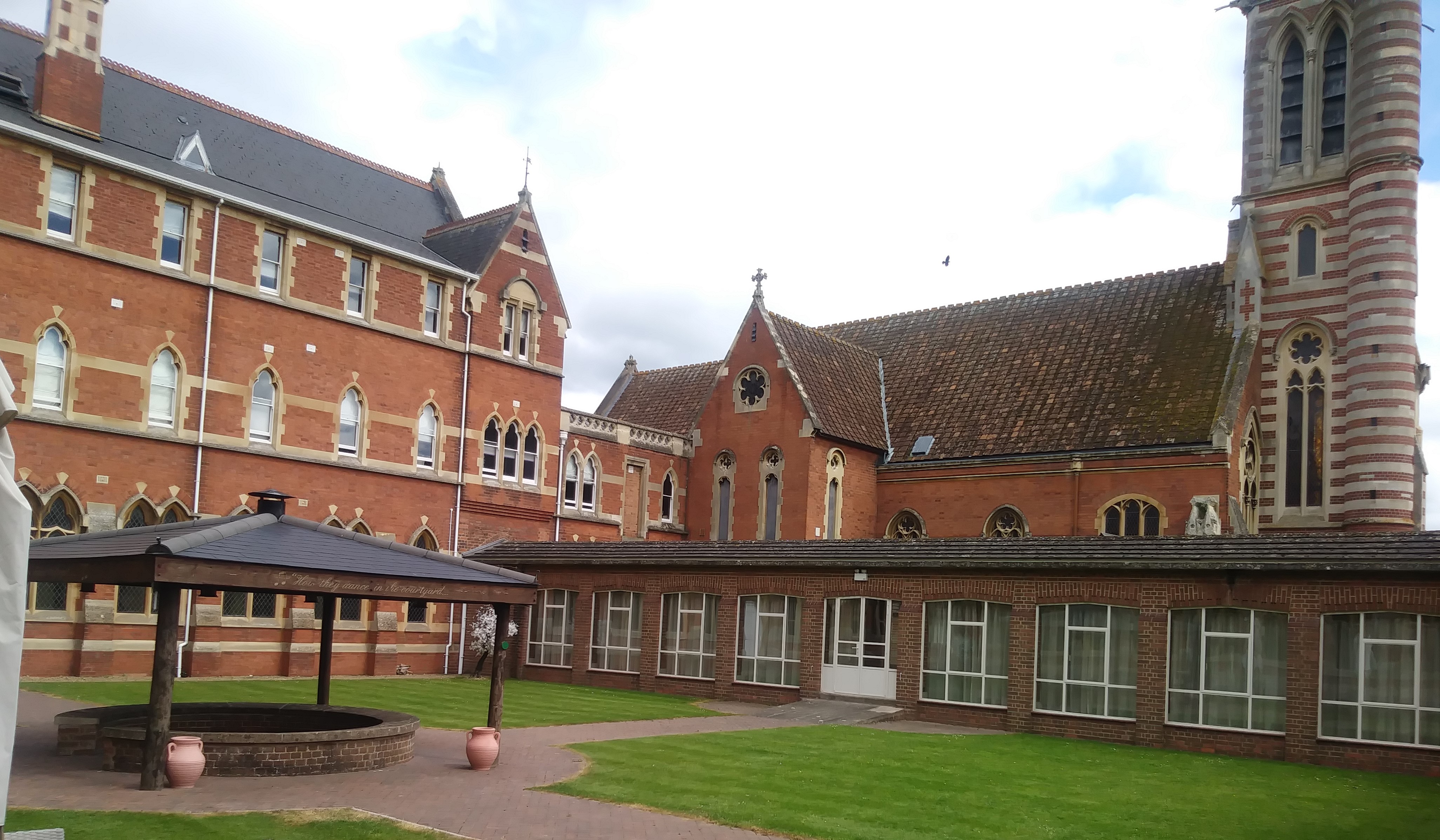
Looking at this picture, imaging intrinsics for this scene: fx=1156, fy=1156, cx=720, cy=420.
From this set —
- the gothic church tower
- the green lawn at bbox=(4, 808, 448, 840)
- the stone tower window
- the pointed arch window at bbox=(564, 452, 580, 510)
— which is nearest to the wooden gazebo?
the green lawn at bbox=(4, 808, 448, 840)

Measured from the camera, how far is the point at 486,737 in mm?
16219

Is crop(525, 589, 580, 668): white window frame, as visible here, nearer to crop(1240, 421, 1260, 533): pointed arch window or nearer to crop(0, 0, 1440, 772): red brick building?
crop(0, 0, 1440, 772): red brick building

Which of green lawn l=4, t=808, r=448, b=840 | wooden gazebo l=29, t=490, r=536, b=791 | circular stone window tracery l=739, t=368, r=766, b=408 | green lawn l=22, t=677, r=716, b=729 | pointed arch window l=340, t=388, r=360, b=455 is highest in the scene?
circular stone window tracery l=739, t=368, r=766, b=408

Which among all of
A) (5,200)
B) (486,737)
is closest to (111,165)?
(5,200)

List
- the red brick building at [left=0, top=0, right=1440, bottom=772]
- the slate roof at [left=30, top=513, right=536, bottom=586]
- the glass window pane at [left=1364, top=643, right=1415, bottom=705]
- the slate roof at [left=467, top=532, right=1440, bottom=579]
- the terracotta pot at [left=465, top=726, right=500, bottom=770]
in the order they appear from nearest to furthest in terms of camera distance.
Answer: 1. the slate roof at [left=30, top=513, right=536, bottom=586]
2. the terracotta pot at [left=465, top=726, right=500, bottom=770]
3. the glass window pane at [left=1364, top=643, right=1415, bottom=705]
4. the slate roof at [left=467, top=532, right=1440, bottom=579]
5. the red brick building at [left=0, top=0, right=1440, bottom=772]

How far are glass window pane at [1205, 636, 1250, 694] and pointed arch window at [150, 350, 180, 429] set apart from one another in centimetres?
2549

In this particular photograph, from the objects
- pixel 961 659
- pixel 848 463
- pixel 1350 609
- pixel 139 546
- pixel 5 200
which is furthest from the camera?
pixel 848 463

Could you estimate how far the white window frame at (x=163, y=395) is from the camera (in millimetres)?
30000

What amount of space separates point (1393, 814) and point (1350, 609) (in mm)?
6107

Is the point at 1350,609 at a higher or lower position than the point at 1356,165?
lower

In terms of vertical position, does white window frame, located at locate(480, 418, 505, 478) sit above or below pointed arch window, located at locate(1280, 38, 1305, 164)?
below

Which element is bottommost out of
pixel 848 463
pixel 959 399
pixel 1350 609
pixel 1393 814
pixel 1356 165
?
pixel 1393 814

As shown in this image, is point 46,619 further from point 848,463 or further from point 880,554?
point 848,463

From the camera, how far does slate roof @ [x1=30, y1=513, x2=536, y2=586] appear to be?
1453 cm
